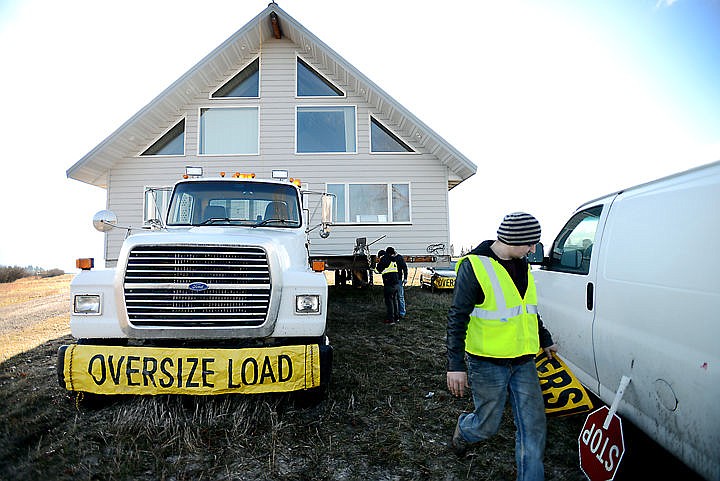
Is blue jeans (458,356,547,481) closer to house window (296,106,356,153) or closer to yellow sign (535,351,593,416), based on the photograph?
yellow sign (535,351,593,416)

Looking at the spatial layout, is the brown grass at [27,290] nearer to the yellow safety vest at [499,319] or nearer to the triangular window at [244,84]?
the triangular window at [244,84]

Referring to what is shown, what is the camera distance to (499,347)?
10.4ft

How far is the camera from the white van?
8.70ft

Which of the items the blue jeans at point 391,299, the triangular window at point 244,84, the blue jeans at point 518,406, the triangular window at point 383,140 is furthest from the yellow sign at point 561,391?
the triangular window at point 244,84

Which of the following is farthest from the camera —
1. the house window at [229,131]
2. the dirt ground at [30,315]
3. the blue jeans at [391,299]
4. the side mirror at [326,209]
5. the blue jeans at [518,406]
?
the house window at [229,131]

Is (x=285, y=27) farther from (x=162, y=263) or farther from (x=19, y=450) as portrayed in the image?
(x=19, y=450)

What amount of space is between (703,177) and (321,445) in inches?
137

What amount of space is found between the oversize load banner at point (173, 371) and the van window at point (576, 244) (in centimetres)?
295

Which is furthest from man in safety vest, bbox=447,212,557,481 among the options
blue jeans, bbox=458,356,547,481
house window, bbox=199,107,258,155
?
house window, bbox=199,107,258,155

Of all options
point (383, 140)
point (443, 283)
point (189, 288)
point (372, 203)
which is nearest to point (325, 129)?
point (383, 140)

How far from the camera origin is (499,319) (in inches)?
125

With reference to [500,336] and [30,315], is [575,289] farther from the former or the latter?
[30,315]

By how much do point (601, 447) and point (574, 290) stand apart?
1.62 meters

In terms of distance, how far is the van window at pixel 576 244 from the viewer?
14.4 ft
